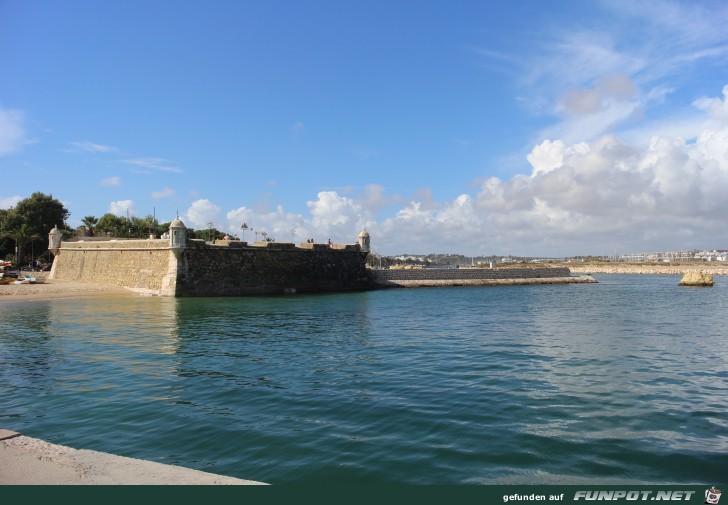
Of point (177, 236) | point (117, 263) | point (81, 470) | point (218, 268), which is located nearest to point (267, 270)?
point (218, 268)

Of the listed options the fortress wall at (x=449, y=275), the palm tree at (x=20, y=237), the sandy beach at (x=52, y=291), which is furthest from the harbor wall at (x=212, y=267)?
the palm tree at (x=20, y=237)

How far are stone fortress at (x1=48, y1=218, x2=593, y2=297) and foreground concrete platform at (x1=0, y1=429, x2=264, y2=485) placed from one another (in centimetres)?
2893

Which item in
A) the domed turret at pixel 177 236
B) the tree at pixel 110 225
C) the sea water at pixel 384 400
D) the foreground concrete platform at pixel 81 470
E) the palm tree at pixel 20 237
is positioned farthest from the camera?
the tree at pixel 110 225

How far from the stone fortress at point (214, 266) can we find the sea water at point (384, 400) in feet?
47.6

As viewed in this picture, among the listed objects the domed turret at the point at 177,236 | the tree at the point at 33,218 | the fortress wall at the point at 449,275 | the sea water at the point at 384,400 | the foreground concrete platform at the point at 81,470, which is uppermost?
the tree at the point at 33,218

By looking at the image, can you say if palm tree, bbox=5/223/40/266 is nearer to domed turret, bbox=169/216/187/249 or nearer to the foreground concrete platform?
domed turret, bbox=169/216/187/249

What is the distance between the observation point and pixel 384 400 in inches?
356

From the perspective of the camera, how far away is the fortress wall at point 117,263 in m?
34.8

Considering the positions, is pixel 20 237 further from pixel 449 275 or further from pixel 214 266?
pixel 449 275

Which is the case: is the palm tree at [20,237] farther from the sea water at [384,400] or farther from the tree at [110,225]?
the sea water at [384,400]

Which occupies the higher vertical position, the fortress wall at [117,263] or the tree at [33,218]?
the tree at [33,218]

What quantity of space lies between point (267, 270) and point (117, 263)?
11756 mm

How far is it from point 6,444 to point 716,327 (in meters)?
23.6

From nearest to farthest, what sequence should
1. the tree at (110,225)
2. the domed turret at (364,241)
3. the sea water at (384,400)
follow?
the sea water at (384,400)
the domed turret at (364,241)
the tree at (110,225)
